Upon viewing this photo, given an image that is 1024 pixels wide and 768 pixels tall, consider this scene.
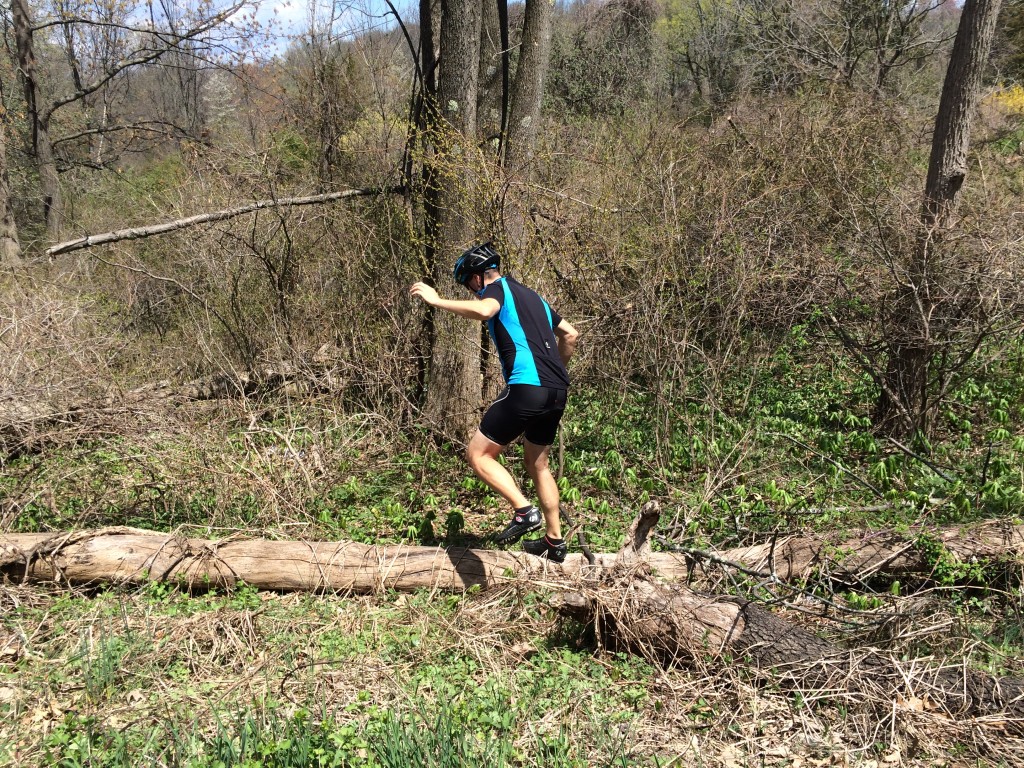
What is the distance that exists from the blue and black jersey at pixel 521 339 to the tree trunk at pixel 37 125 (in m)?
14.4

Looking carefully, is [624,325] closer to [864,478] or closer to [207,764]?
[864,478]

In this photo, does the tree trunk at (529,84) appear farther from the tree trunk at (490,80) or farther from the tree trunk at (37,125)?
the tree trunk at (37,125)

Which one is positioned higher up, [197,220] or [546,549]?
[197,220]

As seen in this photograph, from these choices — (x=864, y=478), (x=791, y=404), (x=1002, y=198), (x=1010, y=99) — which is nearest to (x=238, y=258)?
(x=791, y=404)

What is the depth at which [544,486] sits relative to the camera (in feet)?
14.5

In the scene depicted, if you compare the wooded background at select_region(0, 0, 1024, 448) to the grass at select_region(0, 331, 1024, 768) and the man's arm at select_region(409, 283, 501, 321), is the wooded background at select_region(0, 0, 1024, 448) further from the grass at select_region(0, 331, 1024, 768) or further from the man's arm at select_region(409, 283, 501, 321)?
the man's arm at select_region(409, 283, 501, 321)

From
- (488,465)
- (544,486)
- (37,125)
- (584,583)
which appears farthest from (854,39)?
(37,125)

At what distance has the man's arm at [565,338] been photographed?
4723mm

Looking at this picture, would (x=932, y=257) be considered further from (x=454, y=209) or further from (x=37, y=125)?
(x=37, y=125)

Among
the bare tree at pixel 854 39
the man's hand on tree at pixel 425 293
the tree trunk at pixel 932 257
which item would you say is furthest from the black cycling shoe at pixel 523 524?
the bare tree at pixel 854 39

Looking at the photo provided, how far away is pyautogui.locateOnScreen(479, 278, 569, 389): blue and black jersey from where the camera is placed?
4.28m

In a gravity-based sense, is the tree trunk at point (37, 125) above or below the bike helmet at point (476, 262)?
above

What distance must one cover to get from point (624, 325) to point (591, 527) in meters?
2.05

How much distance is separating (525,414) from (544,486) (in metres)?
0.48
